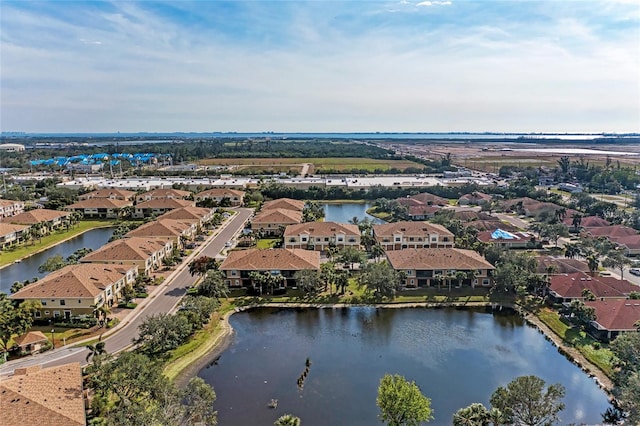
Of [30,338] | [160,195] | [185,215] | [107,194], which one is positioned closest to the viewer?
[30,338]

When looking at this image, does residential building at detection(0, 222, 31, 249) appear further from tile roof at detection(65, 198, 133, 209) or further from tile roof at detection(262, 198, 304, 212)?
tile roof at detection(262, 198, 304, 212)

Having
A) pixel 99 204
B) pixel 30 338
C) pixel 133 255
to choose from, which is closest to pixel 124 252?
pixel 133 255

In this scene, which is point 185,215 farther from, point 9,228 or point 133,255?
point 9,228

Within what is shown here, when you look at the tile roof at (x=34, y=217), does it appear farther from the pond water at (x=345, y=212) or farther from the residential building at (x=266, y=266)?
the pond water at (x=345, y=212)

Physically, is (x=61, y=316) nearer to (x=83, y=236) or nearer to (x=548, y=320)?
(x=83, y=236)

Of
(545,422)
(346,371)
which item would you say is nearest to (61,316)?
(346,371)

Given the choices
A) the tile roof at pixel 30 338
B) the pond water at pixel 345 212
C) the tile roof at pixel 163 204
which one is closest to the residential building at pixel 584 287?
the pond water at pixel 345 212
